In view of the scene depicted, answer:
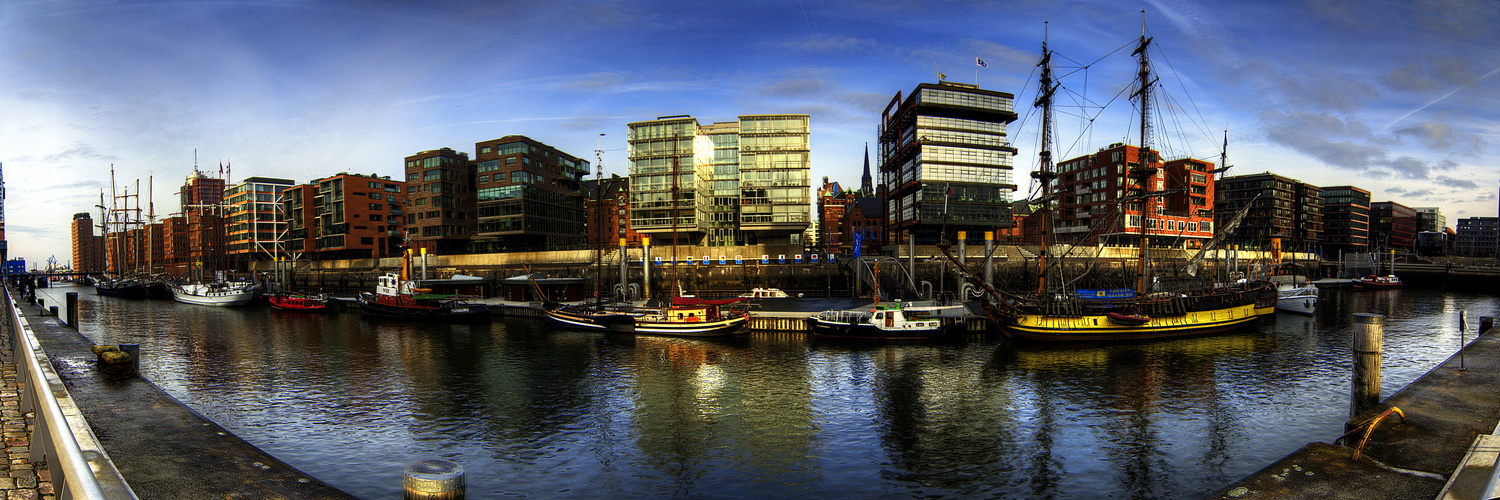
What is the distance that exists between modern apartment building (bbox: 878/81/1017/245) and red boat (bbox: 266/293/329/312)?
7259 cm

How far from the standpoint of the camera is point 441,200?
11188 cm

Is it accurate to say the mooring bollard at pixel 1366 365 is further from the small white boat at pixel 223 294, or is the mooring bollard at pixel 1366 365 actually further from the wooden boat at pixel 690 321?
the small white boat at pixel 223 294

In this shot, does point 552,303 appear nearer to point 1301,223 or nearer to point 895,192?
point 895,192

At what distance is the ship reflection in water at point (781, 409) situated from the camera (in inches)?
724

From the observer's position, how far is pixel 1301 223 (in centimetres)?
16350

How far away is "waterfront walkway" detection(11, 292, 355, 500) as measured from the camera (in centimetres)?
1124

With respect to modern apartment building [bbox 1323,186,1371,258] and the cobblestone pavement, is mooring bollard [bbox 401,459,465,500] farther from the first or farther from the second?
modern apartment building [bbox 1323,186,1371,258]

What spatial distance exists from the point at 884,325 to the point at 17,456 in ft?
127

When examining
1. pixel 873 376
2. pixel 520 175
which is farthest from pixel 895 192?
pixel 873 376

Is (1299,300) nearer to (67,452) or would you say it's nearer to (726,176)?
(726,176)

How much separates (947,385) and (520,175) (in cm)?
9056

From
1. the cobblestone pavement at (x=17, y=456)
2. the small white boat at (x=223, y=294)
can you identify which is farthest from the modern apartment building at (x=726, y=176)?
the cobblestone pavement at (x=17, y=456)

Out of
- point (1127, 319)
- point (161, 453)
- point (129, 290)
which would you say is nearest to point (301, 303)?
point (129, 290)

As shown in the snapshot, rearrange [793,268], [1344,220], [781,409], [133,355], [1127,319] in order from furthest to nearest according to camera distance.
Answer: [1344,220] < [793,268] < [1127,319] < [781,409] < [133,355]
